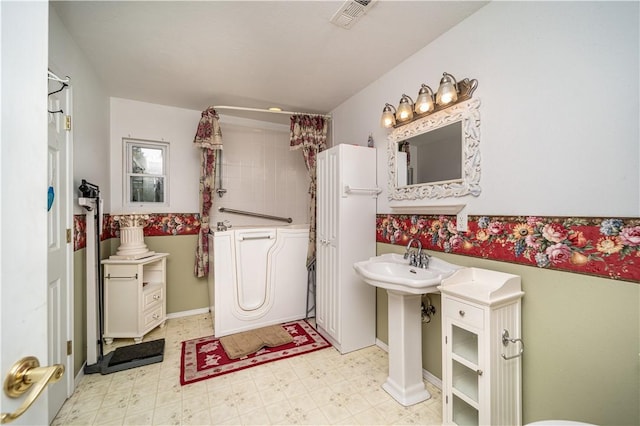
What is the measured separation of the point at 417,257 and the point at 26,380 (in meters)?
1.92

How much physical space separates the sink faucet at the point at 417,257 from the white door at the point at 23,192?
1859 millimetres

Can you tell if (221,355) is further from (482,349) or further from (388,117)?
(388,117)

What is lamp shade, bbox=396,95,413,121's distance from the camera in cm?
197

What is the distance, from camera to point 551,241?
1.29 metres

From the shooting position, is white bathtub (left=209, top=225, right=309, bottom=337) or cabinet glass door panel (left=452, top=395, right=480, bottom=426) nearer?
cabinet glass door panel (left=452, top=395, right=480, bottom=426)

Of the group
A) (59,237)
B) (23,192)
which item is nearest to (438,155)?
(23,192)

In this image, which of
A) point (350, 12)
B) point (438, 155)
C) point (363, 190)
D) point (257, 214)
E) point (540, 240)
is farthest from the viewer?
point (257, 214)

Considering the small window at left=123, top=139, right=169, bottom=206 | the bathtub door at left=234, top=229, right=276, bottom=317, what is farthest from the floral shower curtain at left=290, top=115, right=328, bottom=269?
the small window at left=123, top=139, right=169, bottom=206

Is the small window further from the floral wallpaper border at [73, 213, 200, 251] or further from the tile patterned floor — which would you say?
the tile patterned floor

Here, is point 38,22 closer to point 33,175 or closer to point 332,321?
point 33,175

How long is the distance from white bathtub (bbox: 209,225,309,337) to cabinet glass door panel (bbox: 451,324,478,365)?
1.75 m

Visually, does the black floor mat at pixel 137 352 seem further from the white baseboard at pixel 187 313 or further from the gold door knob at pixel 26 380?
the gold door knob at pixel 26 380

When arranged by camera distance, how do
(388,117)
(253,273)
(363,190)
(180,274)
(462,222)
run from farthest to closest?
(180,274)
(253,273)
(363,190)
(388,117)
(462,222)

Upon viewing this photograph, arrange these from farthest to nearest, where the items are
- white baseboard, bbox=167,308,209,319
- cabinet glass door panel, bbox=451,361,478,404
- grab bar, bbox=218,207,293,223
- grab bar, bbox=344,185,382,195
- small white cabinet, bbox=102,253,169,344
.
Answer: grab bar, bbox=218,207,293,223 → white baseboard, bbox=167,308,209,319 → small white cabinet, bbox=102,253,169,344 → grab bar, bbox=344,185,382,195 → cabinet glass door panel, bbox=451,361,478,404
